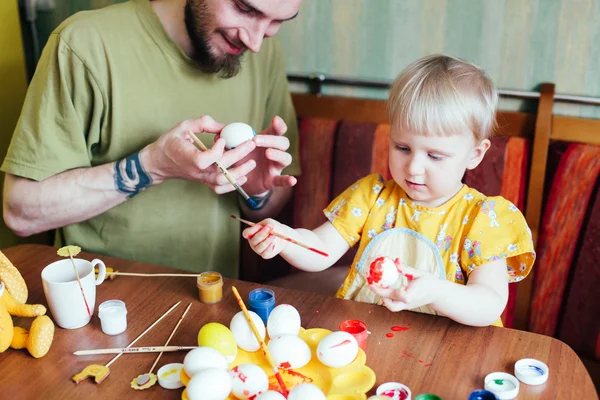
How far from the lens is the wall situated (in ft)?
5.80

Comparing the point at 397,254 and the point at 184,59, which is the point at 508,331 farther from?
the point at 184,59

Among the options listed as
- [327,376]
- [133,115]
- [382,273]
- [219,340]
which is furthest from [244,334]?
[133,115]

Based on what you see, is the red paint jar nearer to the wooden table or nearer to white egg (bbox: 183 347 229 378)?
the wooden table

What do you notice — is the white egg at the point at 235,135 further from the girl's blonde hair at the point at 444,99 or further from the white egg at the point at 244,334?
the white egg at the point at 244,334

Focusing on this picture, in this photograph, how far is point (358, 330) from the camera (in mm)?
1091

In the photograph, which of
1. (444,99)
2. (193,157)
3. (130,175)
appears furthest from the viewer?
(130,175)

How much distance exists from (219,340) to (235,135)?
1.85 ft

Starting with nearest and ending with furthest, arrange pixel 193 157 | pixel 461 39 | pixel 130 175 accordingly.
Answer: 1. pixel 193 157
2. pixel 130 175
3. pixel 461 39

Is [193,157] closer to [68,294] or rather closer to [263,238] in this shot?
[263,238]

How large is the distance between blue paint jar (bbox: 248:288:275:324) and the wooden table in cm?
5

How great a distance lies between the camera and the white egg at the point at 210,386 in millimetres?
895

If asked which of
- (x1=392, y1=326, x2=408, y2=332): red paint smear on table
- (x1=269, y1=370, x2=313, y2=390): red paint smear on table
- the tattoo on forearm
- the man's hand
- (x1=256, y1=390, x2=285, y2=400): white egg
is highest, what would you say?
the man's hand

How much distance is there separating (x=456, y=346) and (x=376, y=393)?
22cm

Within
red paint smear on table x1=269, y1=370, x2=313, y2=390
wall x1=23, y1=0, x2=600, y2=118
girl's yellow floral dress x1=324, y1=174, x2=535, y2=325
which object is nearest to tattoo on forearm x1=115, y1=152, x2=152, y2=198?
girl's yellow floral dress x1=324, y1=174, x2=535, y2=325
